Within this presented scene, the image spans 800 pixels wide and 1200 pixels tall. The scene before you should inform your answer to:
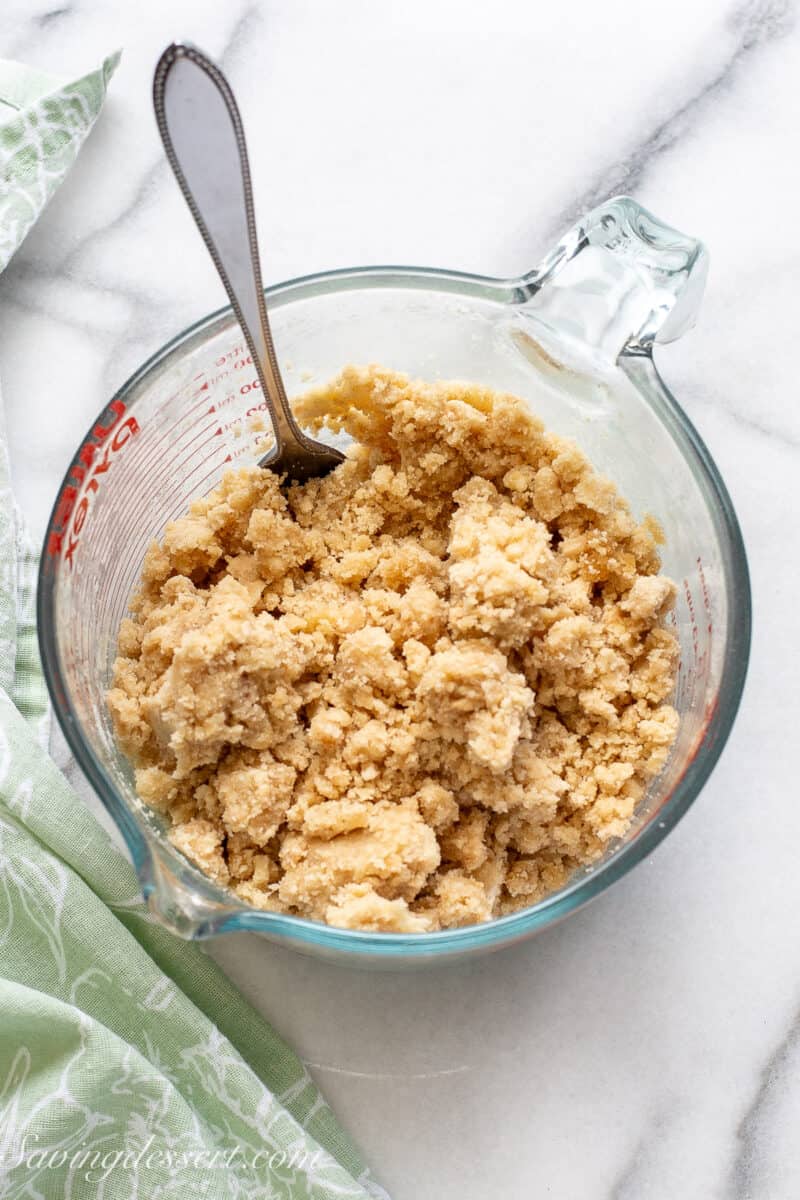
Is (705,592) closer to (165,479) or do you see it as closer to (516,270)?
(516,270)

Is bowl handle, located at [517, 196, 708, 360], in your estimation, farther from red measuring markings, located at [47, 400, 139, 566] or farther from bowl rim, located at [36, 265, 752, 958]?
red measuring markings, located at [47, 400, 139, 566]

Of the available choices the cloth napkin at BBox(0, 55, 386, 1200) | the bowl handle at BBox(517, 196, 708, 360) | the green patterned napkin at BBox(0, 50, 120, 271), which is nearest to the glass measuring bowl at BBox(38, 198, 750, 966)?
the bowl handle at BBox(517, 196, 708, 360)

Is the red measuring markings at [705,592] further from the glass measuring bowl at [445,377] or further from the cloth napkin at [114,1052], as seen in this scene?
the cloth napkin at [114,1052]

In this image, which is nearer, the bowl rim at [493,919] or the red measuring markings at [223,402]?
the bowl rim at [493,919]

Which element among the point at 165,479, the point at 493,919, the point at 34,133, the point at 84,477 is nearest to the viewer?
the point at 493,919

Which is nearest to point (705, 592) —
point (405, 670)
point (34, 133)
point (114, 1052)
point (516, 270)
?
point (405, 670)

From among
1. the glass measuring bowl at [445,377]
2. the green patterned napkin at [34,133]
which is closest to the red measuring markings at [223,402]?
the glass measuring bowl at [445,377]

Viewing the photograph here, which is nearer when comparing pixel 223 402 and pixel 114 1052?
pixel 114 1052

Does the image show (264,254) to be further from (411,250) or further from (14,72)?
(14,72)
